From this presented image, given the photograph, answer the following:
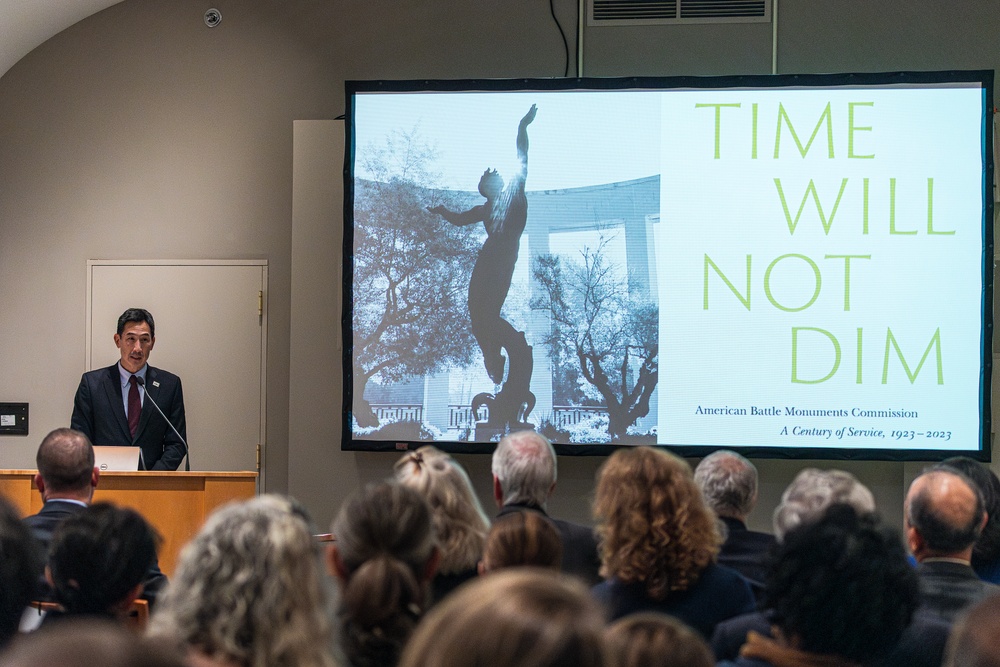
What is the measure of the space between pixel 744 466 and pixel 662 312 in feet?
6.65

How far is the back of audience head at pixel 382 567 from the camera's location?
5.45 ft

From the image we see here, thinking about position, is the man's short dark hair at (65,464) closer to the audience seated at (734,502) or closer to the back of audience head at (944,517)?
the audience seated at (734,502)

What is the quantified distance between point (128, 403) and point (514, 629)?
4753mm

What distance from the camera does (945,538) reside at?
90.5 inches

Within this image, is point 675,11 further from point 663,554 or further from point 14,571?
point 14,571

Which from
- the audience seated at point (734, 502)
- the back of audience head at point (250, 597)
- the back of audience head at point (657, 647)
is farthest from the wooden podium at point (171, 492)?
the back of audience head at point (657, 647)

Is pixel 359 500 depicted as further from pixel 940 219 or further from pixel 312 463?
pixel 940 219

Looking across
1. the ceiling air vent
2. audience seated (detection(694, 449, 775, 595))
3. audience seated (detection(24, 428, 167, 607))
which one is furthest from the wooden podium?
the ceiling air vent

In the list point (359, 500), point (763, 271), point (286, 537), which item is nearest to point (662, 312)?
point (763, 271)

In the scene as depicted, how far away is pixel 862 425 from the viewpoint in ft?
15.7

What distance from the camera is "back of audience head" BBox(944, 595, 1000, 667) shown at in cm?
104

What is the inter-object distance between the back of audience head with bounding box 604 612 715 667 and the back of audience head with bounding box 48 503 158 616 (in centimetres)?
115

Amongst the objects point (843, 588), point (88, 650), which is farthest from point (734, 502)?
point (88, 650)

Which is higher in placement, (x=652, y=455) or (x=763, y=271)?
(x=763, y=271)
